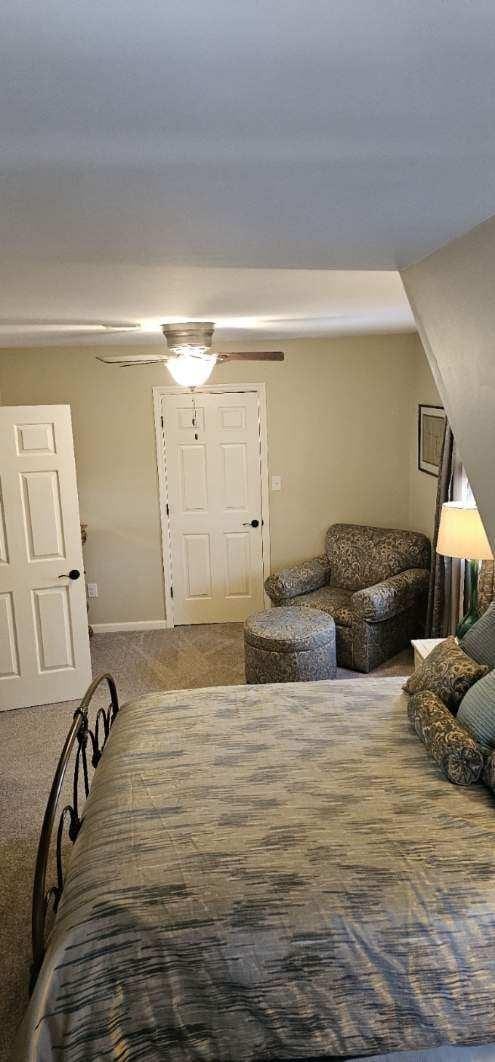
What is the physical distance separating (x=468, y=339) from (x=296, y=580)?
4723 mm

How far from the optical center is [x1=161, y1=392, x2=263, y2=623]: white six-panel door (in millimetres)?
6262

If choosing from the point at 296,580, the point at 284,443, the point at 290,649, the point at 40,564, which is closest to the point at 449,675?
the point at 290,649

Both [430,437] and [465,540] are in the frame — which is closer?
[465,540]

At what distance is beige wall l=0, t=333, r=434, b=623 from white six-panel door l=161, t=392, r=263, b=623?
6.4 inches

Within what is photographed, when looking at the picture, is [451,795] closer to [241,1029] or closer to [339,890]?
[339,890]

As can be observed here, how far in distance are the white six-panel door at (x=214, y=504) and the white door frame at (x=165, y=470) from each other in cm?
3

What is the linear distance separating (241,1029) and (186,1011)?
15 cm

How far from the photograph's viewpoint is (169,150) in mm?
815

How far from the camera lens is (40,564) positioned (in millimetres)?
4957

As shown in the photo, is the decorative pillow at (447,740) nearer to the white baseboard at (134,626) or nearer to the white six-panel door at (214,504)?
the white six-panel door at (214,504)

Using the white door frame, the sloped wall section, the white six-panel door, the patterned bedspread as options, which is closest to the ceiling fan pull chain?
the white six-panel door

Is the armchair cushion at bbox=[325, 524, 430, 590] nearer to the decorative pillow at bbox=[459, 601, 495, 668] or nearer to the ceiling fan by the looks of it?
the decorative pillow at bbox=[459, 601, 495, 668]

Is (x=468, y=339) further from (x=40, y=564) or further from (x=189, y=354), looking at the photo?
(x=40, y=564)

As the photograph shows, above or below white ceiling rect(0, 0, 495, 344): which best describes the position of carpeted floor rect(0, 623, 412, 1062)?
below
